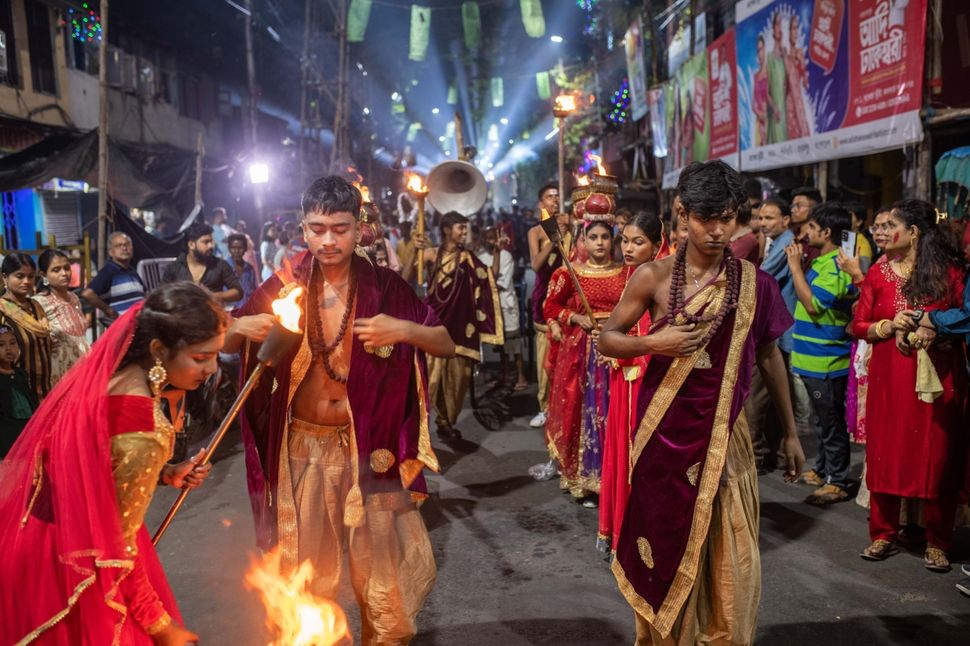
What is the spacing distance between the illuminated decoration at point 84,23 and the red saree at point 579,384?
605 inches

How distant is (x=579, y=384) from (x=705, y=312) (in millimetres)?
3236

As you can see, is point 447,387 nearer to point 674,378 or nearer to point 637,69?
point 674,378

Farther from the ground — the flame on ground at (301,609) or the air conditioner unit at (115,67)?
the air conditioner unit at (115,67)

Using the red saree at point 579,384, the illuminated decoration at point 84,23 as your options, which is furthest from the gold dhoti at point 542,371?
the illuminated decoration at point 84,23

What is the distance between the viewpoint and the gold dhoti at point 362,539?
3.70 meters

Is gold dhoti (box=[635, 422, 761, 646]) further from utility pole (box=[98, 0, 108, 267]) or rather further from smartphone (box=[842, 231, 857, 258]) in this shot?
utility pole (box=[98, 0, 108, 267])

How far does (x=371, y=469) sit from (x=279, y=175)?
95.7 ft

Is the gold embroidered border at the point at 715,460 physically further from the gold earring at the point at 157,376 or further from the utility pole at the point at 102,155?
the utility pole at the point at 102,155

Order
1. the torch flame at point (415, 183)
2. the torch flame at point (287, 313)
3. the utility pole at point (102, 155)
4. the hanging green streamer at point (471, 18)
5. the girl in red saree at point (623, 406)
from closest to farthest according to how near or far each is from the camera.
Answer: the torch flame at point (287, 313) < the girl in red saree at point (623, 406) < the torch flame at point (415, 183) < the utility pole at point (102, 155) < the hanging green streamer at point (471, 18)

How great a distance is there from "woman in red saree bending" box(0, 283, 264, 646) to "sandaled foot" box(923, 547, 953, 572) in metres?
4.40

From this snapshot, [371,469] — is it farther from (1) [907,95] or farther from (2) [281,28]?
(2) [281,28]

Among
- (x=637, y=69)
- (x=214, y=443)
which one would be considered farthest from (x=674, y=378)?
(x=637, y=69)

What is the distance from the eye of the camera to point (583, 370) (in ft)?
21.8

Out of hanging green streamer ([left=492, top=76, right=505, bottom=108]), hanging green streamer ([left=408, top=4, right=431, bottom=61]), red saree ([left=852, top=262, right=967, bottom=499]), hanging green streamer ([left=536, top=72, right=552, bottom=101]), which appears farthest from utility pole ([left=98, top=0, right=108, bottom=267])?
hanging green streamer ([left=492, top=76, right=505, bottom=108])
